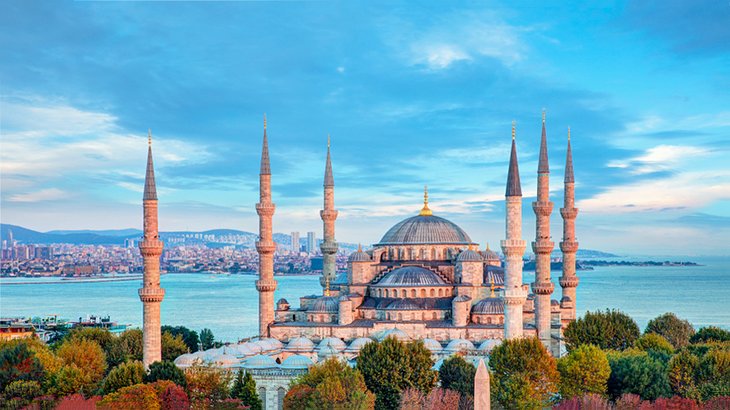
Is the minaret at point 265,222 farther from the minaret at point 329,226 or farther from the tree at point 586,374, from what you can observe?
the tree at point 586,374

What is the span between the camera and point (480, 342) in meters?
36.3

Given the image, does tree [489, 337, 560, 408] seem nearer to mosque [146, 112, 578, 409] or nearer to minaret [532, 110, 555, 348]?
mosque [146, 112, 578, 409]

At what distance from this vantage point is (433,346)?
35625 mm

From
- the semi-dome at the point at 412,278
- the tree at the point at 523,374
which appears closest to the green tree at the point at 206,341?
the semi-dome at the point at 412,278

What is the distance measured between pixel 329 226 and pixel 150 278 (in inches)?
538

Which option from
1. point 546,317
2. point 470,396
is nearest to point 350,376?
point 470,396

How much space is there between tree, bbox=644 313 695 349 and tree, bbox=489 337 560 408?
49.9ft

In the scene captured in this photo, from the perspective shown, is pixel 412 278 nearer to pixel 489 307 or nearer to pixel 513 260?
pixel 489 307

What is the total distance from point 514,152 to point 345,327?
10427 mm

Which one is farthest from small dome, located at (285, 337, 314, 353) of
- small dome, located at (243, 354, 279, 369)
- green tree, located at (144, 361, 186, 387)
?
green tree, located at (144, 361, 186, 387)

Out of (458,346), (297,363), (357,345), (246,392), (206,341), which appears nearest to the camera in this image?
(246,392)

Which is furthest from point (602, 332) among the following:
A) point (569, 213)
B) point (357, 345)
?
point (357, 345)

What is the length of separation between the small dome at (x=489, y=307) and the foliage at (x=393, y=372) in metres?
7.76

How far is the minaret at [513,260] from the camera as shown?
34.1m
